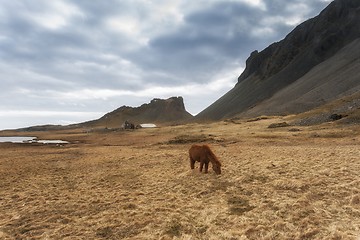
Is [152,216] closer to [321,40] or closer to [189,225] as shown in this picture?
[189,225]

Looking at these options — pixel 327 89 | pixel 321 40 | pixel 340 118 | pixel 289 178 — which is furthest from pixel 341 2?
pixel 289 178

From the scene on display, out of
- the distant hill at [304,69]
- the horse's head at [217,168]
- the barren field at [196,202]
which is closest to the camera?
the barren field at [196,202]

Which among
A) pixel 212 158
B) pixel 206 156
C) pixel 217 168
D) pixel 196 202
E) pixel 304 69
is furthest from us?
pixel 304 69

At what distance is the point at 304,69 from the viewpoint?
13800 centimetres

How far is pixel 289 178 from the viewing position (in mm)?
14961

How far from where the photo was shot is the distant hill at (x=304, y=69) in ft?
312

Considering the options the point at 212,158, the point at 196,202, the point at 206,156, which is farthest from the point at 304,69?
the point at 196,202

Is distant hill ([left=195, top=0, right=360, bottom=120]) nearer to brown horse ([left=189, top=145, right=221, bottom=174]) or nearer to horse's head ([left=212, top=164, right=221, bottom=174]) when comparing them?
brown horse ([left=189, top=145, right=221, bottom=174])

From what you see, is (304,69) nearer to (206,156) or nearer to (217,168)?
(206,156)

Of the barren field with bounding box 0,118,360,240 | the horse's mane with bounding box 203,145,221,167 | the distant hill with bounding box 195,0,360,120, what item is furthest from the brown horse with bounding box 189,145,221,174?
the distant hill with bounding box 195,0,360,120

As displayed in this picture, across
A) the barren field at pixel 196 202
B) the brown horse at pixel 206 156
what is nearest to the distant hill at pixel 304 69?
the barren field at pixel 196 202

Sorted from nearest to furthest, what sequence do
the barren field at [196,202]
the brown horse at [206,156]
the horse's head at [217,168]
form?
the barren field at [196,202]
the horse's head at [217,168]
the brown horse at [206,156]

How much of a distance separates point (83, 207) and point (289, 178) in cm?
1005

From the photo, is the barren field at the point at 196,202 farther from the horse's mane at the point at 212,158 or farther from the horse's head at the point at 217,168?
the horse's mane at the point at 212,158
